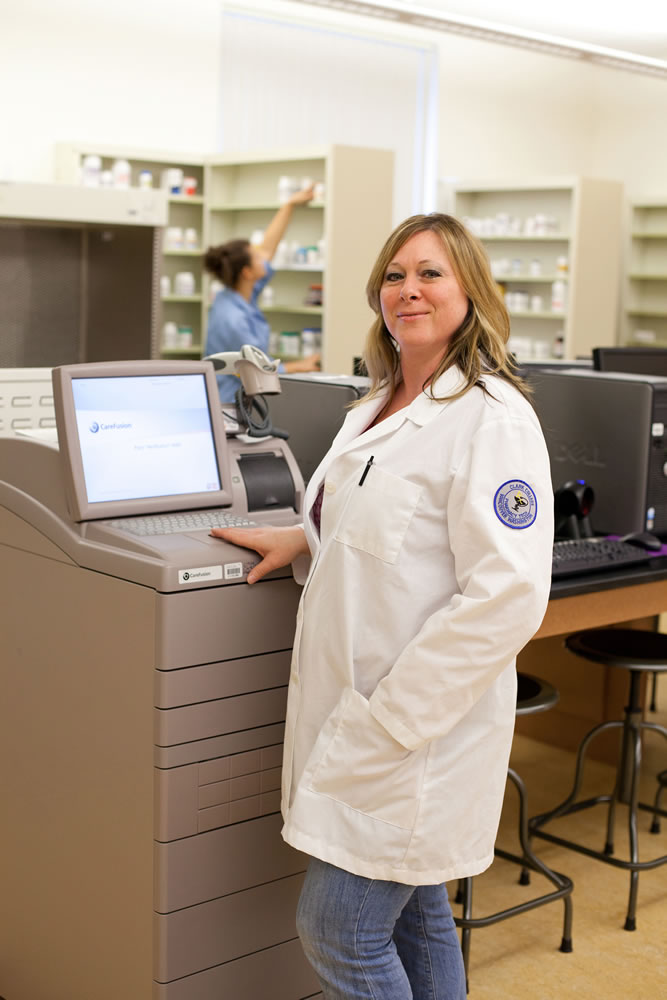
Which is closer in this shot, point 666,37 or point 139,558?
point 139,558

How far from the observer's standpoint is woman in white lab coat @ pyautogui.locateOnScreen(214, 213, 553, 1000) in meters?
1.53

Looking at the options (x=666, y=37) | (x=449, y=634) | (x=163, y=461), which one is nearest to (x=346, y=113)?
(x=666, y=37)

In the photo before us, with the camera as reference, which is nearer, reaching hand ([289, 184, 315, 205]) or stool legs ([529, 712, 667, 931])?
stool legs ([529, 712, 667, 931])

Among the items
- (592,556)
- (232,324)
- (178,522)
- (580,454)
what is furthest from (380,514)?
(232,324)

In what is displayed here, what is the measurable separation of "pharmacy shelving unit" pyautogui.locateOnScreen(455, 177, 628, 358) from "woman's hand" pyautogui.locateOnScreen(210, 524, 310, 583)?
21.9 ft

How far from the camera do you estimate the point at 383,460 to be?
163 centimetres

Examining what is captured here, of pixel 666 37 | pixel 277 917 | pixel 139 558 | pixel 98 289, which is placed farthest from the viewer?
pixel 666 37

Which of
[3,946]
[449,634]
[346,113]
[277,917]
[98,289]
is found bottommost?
[3,946]

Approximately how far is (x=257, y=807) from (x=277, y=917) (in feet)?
0.72

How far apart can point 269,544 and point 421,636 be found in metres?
0.43

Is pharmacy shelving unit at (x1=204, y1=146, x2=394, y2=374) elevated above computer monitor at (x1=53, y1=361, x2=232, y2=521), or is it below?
above

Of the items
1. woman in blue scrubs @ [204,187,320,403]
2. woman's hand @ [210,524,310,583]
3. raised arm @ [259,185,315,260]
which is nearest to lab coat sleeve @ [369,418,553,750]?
woman's hand @ [210,524,310,583]

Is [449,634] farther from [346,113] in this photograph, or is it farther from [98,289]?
[346,113]

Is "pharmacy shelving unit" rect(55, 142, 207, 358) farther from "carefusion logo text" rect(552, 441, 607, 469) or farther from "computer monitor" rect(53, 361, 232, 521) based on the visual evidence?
"computer monitor" rect(53, 361, 232, 521)
